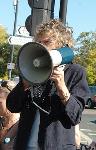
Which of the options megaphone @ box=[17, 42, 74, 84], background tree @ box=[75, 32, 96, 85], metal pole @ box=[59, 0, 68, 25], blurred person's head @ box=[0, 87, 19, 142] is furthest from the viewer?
background tree @ box=[75, 32, 96, 85]

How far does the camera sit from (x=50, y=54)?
280 cm

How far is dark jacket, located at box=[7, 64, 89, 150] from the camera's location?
3.00 meters

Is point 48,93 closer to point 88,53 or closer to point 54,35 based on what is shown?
point 54,35

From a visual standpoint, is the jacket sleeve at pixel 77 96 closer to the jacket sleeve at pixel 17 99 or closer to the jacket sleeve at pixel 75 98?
the jacket sleeve at pixel 75 98

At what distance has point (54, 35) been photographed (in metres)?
3.11

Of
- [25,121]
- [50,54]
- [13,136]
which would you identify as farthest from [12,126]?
[50,54]

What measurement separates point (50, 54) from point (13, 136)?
1.13 m

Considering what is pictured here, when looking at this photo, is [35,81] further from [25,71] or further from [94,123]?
[94,123]

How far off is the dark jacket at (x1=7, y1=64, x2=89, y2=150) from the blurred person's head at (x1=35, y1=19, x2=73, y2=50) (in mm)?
162

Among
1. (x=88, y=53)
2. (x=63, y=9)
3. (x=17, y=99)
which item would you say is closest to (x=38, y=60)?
(x=17, y=99)

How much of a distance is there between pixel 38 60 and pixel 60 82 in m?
0.20

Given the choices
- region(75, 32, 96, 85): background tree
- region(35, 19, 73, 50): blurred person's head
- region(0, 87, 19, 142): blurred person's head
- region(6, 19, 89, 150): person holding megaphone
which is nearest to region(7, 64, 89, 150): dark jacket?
region(6, 19, 89, 150): person holding megaphone

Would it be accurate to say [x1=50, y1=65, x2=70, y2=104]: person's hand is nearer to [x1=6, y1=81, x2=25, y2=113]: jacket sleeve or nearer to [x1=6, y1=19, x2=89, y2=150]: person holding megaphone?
[x1=6, y1=19, x2=89, y2=150]: person holding megaphone

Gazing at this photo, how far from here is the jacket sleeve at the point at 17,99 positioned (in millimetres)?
3105
